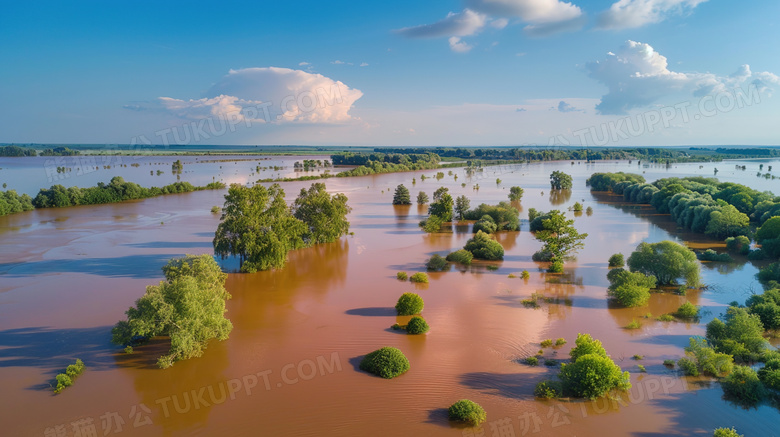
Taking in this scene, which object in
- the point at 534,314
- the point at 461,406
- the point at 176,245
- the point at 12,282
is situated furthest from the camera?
the point at 176,245

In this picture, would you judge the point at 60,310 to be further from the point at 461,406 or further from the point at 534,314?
the point at 534,314

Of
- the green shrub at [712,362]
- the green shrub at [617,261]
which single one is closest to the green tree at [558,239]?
the green shrub at [617,261]

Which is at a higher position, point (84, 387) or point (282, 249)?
point (282, 249)

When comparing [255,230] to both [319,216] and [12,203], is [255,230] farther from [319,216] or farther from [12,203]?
[12,203]

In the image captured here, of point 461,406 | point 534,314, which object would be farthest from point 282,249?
point 461,406

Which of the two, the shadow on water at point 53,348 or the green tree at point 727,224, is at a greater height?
the green tree at point 727,224

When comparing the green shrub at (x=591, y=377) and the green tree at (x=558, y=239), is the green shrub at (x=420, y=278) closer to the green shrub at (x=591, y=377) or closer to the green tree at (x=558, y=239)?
the green tree at (x=558, y=239)
